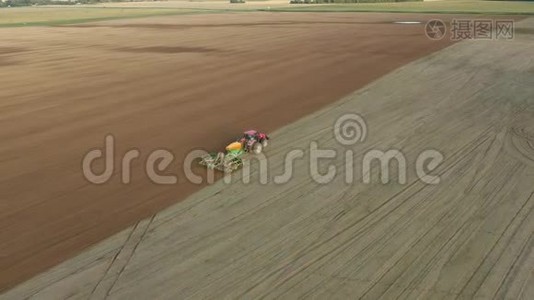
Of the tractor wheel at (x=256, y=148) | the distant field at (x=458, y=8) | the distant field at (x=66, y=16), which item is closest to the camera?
the tractor wheel at (x=256, y=148)


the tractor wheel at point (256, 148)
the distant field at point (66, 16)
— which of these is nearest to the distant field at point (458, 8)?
the distant field at point (66, 16)

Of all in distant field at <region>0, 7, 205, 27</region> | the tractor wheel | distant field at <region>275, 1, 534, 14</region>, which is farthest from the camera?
distant field at <region>0, 7, 205, 27</region>

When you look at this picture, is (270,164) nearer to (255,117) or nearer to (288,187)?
(288,187)

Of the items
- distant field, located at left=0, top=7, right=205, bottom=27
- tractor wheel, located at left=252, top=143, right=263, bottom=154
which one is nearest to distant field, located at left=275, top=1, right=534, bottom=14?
distant field, located at left=0, top=7, right=205, bottom=27

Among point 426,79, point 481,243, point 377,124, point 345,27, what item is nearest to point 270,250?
point 481,243

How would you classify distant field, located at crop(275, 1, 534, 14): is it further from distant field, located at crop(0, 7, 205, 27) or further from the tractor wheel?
the tractor wheel

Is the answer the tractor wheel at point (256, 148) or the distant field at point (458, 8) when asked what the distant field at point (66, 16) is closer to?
the distant field at point (458, 8)

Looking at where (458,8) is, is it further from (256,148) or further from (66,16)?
(66,16)

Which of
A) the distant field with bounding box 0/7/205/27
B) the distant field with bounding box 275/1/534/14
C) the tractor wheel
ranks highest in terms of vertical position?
the distant field with bounding box 0/7/205/27

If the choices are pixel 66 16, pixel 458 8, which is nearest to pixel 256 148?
pixel 458 8

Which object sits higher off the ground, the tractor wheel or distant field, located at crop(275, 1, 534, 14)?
distant field, located at crop(275, 1, 534, 14)

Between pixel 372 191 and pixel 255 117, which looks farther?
pixel 255 117
